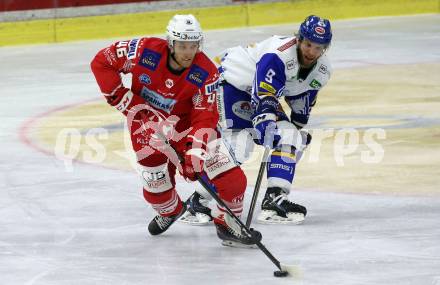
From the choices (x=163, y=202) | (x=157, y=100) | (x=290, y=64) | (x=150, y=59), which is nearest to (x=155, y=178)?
(x=163, y=202)

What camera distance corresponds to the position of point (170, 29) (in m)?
5.34

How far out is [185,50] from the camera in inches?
210

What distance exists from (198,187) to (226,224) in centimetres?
78

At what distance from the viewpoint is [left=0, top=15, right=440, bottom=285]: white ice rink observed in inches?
196

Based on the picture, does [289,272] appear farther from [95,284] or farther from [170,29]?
[170,29]

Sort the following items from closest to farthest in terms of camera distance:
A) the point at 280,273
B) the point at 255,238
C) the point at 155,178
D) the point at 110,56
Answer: the point at 280,273 → the point at 255,238 → the point at 110,56 → the point at 155,178

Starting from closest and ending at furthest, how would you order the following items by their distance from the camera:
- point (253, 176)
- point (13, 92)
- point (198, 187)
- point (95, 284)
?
point (95, 284) < point (198, 187) < point (253, 176) < point (13, 92)

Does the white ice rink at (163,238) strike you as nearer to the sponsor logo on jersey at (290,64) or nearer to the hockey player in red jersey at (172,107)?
the hockey player in red jersey at (172,107)

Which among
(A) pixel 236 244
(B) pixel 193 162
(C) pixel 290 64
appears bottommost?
(A) pixel 236 244

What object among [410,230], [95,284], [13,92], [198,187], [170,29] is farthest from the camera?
[13,92]

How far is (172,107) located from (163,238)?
0.74 metres

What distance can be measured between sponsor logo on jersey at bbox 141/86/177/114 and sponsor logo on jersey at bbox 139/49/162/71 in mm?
152

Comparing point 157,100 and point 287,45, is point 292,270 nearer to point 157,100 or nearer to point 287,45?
point 157,100

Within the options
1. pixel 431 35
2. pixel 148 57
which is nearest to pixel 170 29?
pixel 148 57
